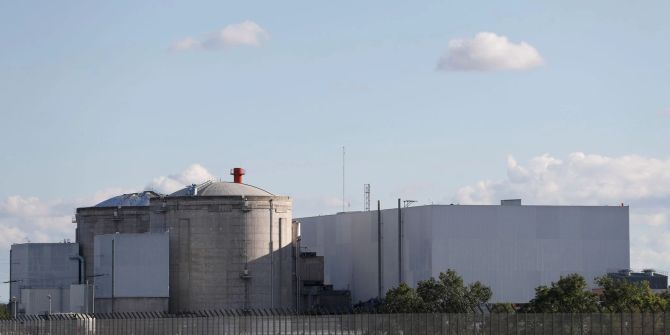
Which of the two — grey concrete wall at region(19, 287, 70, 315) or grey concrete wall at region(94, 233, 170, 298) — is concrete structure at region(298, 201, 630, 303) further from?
grey concrete wall at region(19, 287, 70, 315)

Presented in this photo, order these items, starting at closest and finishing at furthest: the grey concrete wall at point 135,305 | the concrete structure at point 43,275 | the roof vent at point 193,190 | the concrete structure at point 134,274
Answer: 1. the grey concrete wall at point 135,305
2. the concrete structure at point 134,274
3. the roof vent at point 193,190
4. the concrete structure at point 43,275

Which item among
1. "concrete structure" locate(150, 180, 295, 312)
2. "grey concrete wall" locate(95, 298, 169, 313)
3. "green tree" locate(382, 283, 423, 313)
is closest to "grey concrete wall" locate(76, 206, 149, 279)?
"concrete structure" locate(150, 180, 295, 312)

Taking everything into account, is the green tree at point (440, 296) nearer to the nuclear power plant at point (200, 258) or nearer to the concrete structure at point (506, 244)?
the concrete structure at point (506, 244)

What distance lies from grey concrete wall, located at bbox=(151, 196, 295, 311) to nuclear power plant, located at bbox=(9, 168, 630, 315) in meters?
0.11

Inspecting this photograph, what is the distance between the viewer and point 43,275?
537 feet

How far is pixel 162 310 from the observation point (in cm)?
14625

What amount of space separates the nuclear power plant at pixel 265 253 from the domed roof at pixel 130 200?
18 cm

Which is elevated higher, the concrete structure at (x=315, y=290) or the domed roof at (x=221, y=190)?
the domed roof at (x=221, y=190)

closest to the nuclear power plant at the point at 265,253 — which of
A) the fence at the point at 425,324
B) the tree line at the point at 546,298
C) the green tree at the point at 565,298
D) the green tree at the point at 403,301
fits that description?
the tree line at the point at 546,298

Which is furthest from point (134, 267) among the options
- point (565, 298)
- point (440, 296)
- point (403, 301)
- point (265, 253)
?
point (565, 298)

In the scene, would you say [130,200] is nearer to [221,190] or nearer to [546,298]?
[221,190]

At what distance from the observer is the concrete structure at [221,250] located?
150m

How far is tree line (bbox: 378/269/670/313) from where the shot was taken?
4793 inches

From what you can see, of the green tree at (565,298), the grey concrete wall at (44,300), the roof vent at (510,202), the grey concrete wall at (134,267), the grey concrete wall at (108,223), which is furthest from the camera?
the roof vent at (510,202)
